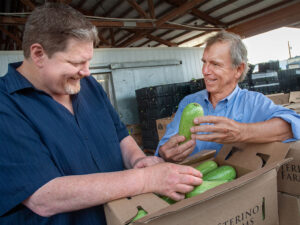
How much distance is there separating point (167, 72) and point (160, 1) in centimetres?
248

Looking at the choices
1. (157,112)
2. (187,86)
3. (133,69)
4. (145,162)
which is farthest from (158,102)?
(145,162)

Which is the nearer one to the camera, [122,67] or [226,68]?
[226,68]

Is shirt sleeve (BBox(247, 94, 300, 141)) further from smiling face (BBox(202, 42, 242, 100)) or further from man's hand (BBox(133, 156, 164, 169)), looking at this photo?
man's hand (BBox(133, 156, 164, 169))

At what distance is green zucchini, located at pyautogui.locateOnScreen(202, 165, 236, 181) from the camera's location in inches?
44.4

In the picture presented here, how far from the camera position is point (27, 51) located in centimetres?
121

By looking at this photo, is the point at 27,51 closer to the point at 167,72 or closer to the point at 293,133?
the point at 293,133

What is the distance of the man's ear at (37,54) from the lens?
117 cm

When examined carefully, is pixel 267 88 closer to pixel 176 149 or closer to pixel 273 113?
pixel 273 113

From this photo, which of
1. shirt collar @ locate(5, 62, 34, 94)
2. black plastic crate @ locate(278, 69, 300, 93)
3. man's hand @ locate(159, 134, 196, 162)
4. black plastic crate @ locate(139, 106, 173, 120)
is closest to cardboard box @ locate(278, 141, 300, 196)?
man's hand @ locate(159, 134, 196, 162)

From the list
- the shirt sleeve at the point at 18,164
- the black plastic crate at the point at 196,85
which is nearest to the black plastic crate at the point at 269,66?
the black plastic crate at the point at 196,85

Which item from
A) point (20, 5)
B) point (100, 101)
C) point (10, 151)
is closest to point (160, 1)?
point (20, 5)

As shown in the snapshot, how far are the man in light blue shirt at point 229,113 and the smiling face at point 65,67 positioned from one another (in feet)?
2.28

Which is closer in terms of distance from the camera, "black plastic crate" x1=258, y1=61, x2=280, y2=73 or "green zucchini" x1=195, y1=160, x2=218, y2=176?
"green zucchini" x1=195, y1=160, x2=218, y2=176

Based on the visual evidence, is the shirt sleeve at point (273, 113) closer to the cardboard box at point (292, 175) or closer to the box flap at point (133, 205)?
the cardboard box at point (292, 175)
